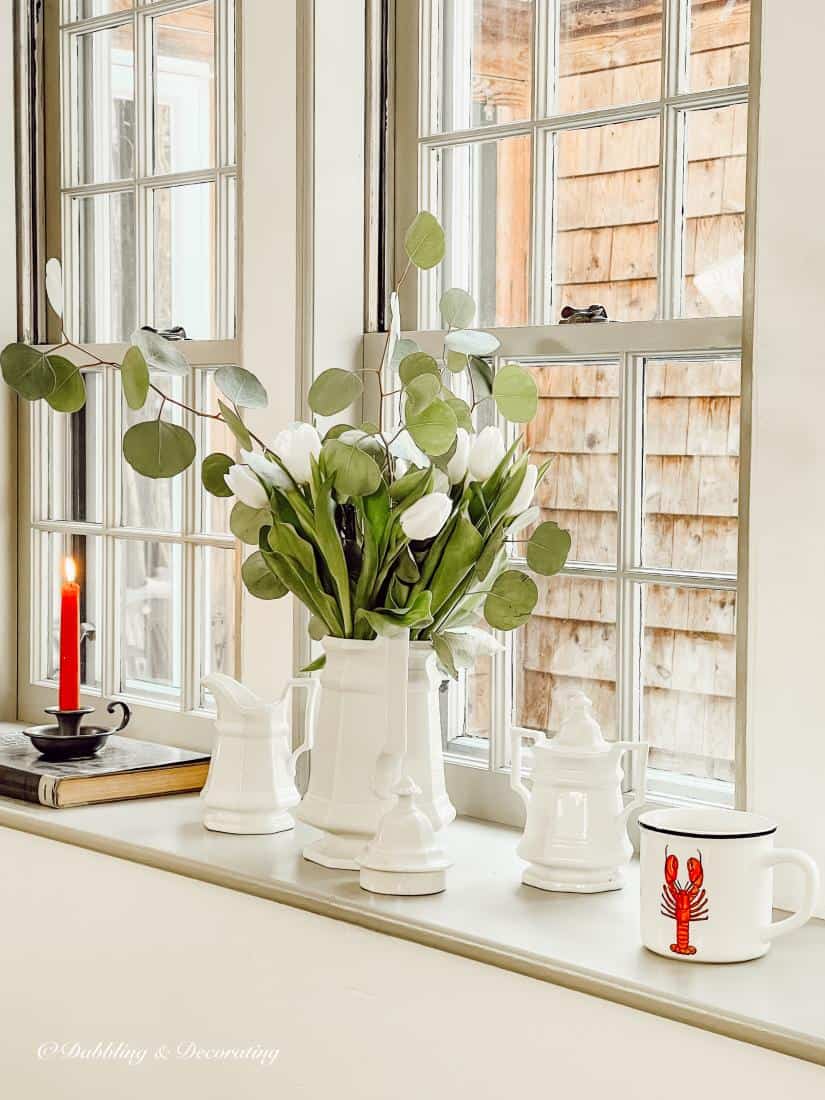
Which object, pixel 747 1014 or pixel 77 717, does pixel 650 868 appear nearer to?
pixel 747 1014

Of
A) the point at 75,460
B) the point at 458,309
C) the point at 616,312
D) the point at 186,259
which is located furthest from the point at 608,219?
the point at 75,460

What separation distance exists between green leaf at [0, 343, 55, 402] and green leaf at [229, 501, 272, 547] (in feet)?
0.98

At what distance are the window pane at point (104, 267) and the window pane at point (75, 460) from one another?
0.09 meters

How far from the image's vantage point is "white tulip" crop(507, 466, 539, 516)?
5.45 ft

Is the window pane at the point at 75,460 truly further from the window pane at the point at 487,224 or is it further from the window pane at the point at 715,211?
the window pane at the point at 715,211

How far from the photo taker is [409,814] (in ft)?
5.20

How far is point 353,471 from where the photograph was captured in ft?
5.23

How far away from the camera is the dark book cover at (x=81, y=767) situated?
2.00 m

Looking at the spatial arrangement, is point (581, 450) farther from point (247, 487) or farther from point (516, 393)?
point (247, 487)

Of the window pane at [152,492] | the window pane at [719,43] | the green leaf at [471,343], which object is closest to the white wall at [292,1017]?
the green leaf at [471,343]

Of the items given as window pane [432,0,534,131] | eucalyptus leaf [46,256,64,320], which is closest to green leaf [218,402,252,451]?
eucalyptus leaf [46,256,64,320]

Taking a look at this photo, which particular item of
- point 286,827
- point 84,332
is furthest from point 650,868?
point 84,332

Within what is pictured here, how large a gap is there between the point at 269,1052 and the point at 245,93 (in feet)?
4.32

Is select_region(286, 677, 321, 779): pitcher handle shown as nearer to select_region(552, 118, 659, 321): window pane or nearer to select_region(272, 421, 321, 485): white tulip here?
select_region(272, 421, 321, 485): white tulip
